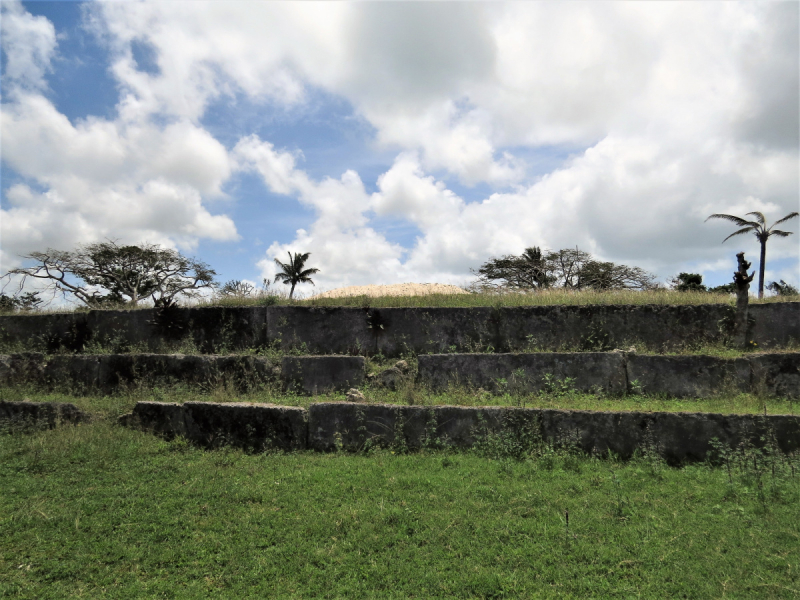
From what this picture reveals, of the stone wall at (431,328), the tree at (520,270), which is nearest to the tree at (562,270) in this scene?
the tree at (520,270)

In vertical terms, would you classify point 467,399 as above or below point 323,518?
above

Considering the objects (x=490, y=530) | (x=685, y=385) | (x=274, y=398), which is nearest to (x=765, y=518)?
(x=490, y=530)

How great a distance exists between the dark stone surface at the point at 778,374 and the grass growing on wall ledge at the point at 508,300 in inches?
77.3

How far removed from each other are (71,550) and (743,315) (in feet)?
34.5

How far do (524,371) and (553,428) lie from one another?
204 centimetres

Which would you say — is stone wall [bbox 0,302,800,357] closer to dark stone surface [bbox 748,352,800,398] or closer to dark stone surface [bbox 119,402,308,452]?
dark stone surface [bbox 748,352,800,398]

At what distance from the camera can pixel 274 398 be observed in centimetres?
775

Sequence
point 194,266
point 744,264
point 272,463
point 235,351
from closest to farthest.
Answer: point 272,463
point 744,264
point 235,351
point 194,266

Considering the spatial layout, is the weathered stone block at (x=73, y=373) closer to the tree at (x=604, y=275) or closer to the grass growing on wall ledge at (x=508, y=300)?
the grass growing on wall ledge at (x=508, y=300)

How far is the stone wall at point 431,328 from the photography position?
892 centimetres

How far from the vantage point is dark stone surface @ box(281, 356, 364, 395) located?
26.7ft

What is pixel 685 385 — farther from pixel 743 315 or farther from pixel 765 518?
pixel 765 518

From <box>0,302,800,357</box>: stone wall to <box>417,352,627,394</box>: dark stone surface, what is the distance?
3.43 feet

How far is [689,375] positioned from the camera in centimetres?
747
